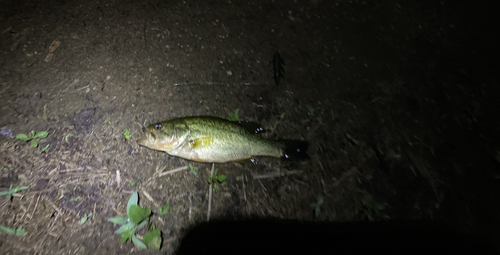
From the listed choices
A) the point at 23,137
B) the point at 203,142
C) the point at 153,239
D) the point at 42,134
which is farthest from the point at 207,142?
the point at 23,137

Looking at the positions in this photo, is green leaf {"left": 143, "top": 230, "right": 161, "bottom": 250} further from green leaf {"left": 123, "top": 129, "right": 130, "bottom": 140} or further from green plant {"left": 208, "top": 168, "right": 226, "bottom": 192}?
green leaf {"left": 123, "top": 129, "right": 130, "bottom": 140}

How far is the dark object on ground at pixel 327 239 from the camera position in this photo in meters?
2.05

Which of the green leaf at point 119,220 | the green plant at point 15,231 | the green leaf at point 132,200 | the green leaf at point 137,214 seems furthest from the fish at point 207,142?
the green plant at point 15,231

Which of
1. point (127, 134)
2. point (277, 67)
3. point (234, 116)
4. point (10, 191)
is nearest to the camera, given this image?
point (10, 191)

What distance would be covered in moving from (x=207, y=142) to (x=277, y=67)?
1552 millimetres

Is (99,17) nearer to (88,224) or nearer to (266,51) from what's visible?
(266,51)

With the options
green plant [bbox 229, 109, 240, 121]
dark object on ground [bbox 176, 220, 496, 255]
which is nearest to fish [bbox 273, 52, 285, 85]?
green plant [bbox 229, 109, 240, 121]

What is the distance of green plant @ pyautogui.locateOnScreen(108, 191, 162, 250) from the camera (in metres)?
2.03

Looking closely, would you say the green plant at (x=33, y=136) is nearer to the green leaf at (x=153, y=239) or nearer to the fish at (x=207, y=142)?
the fish at (x=207, y=142)

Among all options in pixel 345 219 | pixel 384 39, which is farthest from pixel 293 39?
pixel 345 219

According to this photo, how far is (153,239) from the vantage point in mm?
2043

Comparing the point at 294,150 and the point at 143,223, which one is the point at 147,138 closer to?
the point at 143,223

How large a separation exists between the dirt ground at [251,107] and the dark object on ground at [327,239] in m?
0.10

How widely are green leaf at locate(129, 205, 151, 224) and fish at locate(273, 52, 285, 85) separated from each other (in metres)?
2.31
